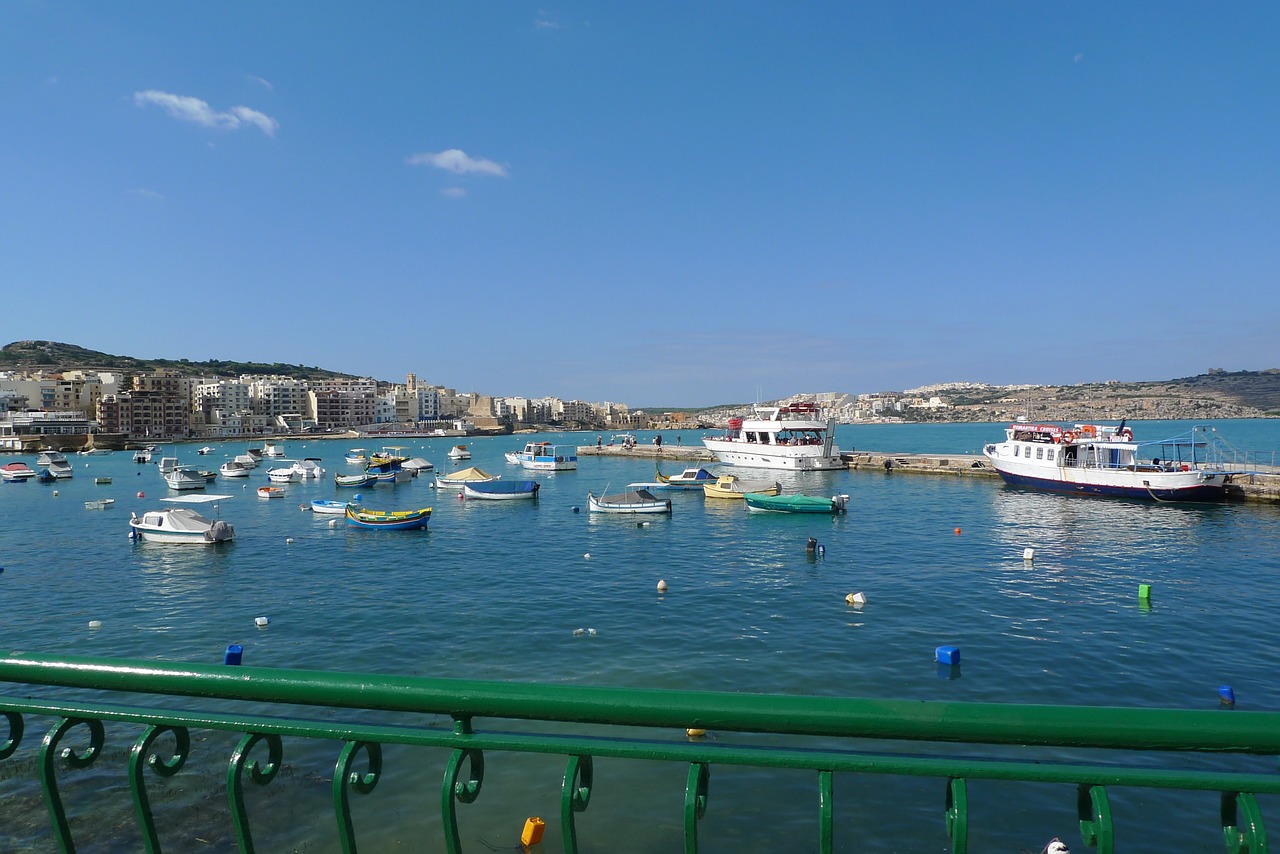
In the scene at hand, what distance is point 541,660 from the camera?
1677 centimetres

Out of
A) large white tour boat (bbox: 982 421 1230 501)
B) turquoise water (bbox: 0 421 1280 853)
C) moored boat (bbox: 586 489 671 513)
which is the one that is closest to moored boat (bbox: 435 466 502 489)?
turquoise water (bbox: 0 421 1280 853)

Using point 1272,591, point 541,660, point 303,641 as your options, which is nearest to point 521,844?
point 541,660

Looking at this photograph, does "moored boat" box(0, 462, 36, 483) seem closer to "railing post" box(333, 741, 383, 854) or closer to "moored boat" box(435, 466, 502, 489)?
"moored boat" box(435, 466, 502, 489)

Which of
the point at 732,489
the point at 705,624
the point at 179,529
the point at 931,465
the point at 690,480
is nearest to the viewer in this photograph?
the point at 705,624

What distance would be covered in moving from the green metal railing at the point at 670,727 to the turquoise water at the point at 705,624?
8.54m

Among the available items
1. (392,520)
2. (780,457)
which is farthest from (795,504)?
(780,457)

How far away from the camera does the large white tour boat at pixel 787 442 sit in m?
70.7

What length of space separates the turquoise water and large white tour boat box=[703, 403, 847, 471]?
28880 millimetres

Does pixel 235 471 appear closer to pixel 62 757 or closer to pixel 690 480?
pixel 690 480

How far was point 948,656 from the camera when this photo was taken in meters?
15.8

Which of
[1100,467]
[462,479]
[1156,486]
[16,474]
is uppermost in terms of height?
[1100,467]

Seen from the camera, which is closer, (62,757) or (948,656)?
(62,757)

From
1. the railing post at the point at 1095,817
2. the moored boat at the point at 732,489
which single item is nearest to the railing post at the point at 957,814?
the railing post at the point at 1095,817

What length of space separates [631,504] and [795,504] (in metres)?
9.50
